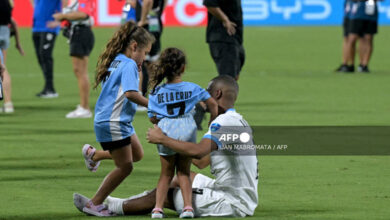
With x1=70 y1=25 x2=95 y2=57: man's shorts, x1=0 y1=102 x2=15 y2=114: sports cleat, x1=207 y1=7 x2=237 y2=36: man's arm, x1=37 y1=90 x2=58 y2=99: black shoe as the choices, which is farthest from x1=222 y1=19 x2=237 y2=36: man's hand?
x1=37 y1=90 x2=58 y2=99: black shoe

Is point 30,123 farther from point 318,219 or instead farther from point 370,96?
point 318,219

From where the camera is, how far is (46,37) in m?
18.2

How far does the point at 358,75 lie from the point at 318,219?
14513mm

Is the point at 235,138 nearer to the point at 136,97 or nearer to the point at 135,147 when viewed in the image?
the point at 136,97

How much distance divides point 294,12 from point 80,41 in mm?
21264

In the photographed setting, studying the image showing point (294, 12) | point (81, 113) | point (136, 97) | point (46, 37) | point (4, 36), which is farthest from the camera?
point (294, 12)

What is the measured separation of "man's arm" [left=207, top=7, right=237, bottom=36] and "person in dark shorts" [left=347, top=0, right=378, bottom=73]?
1000cm

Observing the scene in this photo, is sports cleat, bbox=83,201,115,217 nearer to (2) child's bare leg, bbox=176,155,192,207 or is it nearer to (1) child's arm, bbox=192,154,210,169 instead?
(2) child's bare leg, bbox=176,155,192,207

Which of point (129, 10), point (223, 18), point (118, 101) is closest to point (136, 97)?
point (118, 101)

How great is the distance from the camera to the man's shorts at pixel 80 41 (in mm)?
14977

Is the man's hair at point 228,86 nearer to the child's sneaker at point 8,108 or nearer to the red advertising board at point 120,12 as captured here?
the child's sneaker at point 8,108

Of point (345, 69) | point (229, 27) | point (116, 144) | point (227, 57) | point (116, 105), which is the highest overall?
point (116, 105)

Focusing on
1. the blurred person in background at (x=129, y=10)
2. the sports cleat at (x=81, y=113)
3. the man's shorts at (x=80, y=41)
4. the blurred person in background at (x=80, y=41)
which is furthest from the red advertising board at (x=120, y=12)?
the sports cleat at (x=81, y=113)

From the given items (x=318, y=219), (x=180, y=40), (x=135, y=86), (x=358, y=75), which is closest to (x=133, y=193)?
(x=135, y=86)
